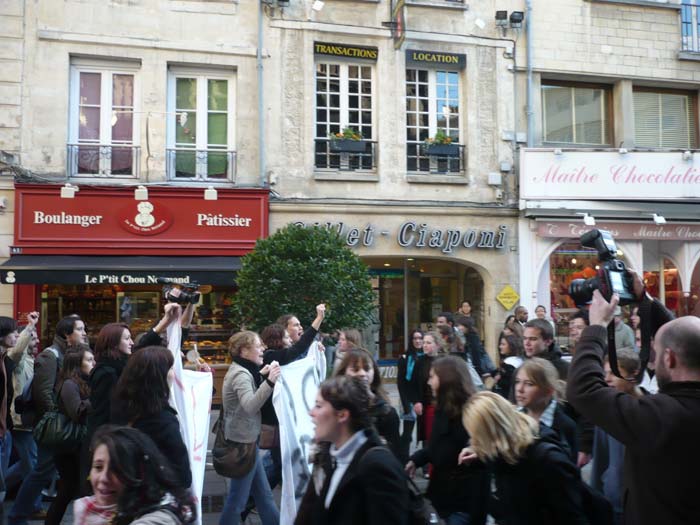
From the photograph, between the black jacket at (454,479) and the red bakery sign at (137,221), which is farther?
the red bakery sign at (137,221)

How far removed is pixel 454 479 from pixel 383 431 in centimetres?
88

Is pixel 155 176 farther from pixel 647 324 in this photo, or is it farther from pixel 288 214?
pixel 647 324

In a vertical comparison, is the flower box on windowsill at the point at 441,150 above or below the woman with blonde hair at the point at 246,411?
above

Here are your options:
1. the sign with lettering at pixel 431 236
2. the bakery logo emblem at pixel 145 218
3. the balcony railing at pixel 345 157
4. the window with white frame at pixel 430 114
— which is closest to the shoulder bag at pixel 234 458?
the bakery logo emblem at pixel 145 218

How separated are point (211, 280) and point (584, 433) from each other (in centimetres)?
767

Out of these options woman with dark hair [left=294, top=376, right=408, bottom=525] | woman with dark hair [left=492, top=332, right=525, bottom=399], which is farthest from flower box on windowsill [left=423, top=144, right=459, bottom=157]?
woman with dark hair [left=294, top=376, right=408, bottom=525]

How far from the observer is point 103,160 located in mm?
12289

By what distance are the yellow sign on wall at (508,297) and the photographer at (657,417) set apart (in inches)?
444

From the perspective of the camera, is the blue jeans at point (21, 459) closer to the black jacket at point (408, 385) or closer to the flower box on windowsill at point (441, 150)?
the black jacket at point (408, 385)

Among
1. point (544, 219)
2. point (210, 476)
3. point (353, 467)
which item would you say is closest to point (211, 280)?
point (210, 476)

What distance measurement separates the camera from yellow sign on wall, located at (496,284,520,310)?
44.8ft

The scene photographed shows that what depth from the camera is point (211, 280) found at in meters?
11.5

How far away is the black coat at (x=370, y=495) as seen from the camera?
102 inches

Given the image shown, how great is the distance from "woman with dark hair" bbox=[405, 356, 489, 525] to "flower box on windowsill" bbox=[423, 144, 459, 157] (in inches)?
382
